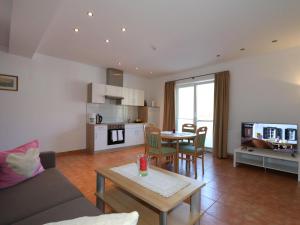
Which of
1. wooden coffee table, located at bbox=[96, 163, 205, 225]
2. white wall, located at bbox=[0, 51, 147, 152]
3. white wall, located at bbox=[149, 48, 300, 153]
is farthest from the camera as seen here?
white wall, located at bbox=[0, 51, 147, 152]

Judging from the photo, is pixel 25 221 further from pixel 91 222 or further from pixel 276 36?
pixel 276 36

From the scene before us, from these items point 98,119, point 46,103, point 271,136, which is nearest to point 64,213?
point 46,103

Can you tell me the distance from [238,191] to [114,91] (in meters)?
4.02

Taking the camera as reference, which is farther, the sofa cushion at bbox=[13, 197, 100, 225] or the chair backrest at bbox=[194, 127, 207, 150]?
the chair backrest at bbox=[194, 127, 207, 150]

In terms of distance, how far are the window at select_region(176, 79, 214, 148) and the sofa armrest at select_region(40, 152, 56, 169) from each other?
159 inches

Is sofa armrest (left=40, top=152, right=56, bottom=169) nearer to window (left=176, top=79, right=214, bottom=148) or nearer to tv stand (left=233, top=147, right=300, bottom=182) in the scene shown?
tv stand (left=233, top=147, right=300, bottom=182)

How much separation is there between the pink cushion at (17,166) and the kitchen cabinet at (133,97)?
374 cm

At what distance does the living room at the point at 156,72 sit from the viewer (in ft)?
7.05

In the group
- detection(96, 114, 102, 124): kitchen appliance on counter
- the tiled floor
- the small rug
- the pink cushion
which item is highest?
detection(96, 114, 102, 124): kitchen appliance on counter

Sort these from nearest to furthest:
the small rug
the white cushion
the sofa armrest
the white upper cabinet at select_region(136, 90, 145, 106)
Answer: the white cushion < the small rug < the sofa armrest < the white upper cabinet at select_region(136, 90, 145, 106)

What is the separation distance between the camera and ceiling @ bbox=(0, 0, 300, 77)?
2.11 meters

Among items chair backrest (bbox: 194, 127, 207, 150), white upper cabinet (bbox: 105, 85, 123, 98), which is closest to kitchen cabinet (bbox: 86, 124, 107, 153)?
white upper cabinet (bbox: 105, 85, 123, 98)

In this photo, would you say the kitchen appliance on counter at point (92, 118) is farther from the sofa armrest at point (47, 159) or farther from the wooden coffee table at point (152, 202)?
the wooden coffee table at point (152, 202)

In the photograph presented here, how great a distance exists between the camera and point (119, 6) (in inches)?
84.7
